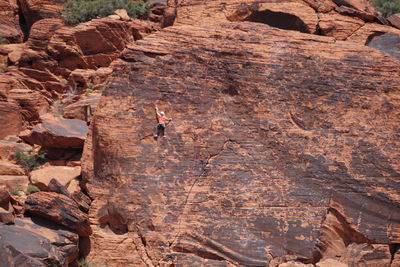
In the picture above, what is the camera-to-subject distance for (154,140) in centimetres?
1227

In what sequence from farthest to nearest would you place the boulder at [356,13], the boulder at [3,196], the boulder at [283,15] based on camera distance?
the boulder at [356,13] < the boulder at [283,15] < the boulder at [3,196]

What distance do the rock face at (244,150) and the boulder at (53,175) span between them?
60cm

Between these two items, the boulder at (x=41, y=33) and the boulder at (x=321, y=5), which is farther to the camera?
the boulder at (x=41, y=33)

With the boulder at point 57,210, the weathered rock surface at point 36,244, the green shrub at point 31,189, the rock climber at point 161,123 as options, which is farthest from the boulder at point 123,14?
the weathered rock surface at point 36,244

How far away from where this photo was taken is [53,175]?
12961 mm

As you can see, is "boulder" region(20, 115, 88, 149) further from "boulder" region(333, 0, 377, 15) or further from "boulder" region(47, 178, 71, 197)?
"boulder" region(333, 0, 377, 15)

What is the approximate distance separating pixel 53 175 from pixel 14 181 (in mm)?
925

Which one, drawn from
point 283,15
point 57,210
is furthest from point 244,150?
point 283,15

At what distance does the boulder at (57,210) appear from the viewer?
428 inches

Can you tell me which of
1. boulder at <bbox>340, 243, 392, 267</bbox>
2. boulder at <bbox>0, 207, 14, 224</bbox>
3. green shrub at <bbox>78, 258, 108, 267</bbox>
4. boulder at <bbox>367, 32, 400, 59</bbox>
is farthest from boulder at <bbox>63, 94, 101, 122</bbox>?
boulder at <bbox>367, 32, 400, 59</bbox>

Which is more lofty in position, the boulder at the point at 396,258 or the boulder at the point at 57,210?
the boulder at the point at 57,210

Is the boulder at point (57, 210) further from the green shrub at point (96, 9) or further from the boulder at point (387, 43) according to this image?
the boulder at point (387, 43)

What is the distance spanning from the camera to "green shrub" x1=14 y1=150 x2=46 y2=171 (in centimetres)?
1374

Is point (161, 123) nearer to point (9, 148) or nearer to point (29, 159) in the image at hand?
point (29, 159)
